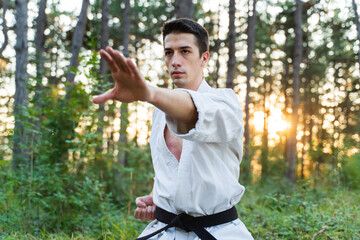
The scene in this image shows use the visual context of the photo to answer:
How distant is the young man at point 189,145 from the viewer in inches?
54.2

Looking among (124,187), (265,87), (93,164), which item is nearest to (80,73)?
(93,164)

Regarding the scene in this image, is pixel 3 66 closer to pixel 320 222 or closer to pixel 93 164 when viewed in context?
pixel 93 164

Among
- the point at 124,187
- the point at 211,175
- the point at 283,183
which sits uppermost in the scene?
the point at 211,175

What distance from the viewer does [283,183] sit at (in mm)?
12820

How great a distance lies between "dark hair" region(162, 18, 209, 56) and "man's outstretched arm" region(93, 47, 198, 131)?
2.94ft

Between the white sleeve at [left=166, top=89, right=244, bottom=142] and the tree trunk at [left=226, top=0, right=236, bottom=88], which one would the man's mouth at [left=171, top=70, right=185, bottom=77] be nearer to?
the white sleeve at [left=166, top=89, right=244, bottom=142]

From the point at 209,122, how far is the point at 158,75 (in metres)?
22.4

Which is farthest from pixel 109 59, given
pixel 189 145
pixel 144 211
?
pixel 144 211

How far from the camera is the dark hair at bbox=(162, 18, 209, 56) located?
2.21 meters

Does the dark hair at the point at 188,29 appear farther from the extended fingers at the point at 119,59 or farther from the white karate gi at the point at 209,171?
the extended fingers at the point at 119,59

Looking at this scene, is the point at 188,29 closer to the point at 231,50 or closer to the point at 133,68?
the point at 133,68

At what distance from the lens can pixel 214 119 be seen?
1.56m

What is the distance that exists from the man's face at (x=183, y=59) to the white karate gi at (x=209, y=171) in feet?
1.45

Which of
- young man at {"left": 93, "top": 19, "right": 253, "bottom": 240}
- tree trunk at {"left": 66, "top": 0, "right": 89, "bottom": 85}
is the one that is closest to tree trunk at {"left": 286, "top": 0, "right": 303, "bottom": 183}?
tree trunk at {"left": 66, "top": 0, "right": 89, "bottom": 85}
